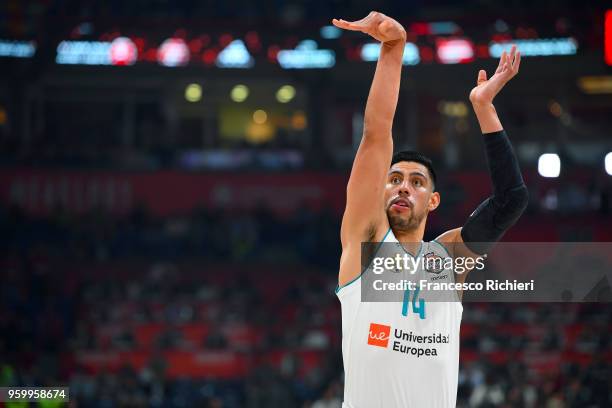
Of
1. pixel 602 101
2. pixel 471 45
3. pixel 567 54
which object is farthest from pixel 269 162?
pixel 602 101

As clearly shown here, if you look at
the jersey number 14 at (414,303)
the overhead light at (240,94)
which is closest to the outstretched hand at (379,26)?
the jersey number 14 at (414,303)

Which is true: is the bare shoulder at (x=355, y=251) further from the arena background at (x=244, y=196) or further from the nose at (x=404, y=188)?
the arena background at (x=244, y=196)

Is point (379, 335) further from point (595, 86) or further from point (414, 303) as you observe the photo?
point (595, 86)

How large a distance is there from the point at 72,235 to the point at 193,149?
5093 millimetres

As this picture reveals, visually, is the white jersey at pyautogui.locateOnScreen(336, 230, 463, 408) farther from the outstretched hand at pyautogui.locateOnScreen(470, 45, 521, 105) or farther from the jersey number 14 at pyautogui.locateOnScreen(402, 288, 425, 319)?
the outstretched hand at pyautogui.locateOnScreen(470, 45, 521, 105)

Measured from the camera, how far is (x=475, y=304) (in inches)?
770

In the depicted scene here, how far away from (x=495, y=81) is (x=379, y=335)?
1350 mm

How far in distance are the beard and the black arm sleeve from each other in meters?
0.31

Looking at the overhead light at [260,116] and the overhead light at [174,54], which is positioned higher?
the overhead light at [174,54]

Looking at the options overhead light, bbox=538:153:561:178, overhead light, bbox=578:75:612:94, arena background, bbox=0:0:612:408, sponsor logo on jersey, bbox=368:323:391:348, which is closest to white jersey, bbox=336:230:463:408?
sponsor logo on jersey, bbox=368:323:391:348

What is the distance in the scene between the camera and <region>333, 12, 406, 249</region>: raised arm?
13.1 ft

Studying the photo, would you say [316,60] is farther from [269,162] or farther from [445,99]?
[445,99]

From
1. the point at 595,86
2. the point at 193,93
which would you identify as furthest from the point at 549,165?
the point at 193,93

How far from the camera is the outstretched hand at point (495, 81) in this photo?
438 cm
